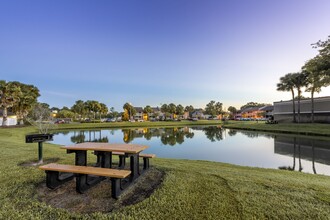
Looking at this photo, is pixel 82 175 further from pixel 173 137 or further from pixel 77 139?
pixel 77 139

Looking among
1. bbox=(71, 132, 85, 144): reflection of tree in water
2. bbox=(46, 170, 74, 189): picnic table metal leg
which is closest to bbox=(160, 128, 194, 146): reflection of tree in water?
bbox=(71, 132, 85, 144): reflection of tree in water

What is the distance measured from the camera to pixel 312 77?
21.5m

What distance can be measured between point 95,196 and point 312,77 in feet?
93.6

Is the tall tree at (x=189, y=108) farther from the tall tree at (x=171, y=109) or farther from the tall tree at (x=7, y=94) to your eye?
the tall tree at (x=7, y=94)

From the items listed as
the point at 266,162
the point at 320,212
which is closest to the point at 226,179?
the point at 320,212

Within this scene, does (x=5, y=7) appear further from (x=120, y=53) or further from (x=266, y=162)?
(x=266, y=162)

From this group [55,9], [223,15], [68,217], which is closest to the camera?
[68,217]

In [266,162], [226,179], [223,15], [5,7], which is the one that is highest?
[223,15]

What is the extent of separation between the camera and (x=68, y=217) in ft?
8.09

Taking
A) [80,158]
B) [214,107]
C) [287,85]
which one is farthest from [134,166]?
[214,107]

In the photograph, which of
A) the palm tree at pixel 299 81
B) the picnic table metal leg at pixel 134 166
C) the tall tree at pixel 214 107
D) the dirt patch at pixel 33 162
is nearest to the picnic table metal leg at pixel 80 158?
the picnic table metal leg at pixel 134 166

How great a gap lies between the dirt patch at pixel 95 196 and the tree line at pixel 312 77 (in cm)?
2090

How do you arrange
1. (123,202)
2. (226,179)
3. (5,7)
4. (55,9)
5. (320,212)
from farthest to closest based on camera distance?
(55,9)
(5,7)
(226,179)
(123,202)
(320,212)

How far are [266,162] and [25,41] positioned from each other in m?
24.0
